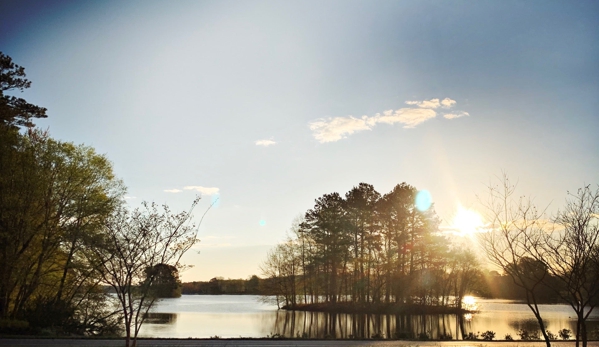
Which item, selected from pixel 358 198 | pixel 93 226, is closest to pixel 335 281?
pixel 358 198

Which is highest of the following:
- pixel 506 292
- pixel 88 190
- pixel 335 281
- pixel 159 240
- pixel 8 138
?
pixel 8 138

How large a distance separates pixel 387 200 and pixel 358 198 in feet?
12.0

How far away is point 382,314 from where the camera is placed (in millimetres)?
56344

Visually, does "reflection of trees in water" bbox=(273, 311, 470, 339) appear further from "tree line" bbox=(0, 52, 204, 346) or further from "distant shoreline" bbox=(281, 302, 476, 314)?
"tree line" bbox=(0, 52, 204, 346)

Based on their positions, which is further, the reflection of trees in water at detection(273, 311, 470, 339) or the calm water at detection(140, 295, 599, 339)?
the calm water at detection(140, 295, 599, 339)

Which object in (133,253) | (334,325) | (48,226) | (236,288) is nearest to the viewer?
(133,253)

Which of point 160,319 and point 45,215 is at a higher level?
point 45,215

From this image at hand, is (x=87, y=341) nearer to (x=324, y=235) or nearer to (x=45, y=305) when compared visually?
(x=45, y=305)

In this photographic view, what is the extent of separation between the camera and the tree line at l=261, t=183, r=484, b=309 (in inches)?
2258

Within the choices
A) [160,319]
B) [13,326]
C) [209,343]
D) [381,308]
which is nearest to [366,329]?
[209,343]

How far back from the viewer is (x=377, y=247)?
187 ft

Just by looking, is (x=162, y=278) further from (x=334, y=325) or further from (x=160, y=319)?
(x=160, y=319)

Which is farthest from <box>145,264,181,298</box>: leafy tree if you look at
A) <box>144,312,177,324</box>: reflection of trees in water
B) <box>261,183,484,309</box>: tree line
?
<box>261,183,484,309</box>: tree line

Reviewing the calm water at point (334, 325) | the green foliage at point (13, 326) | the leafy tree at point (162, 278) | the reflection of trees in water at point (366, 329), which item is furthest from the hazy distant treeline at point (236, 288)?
the leafy tree at point (162, 278)
